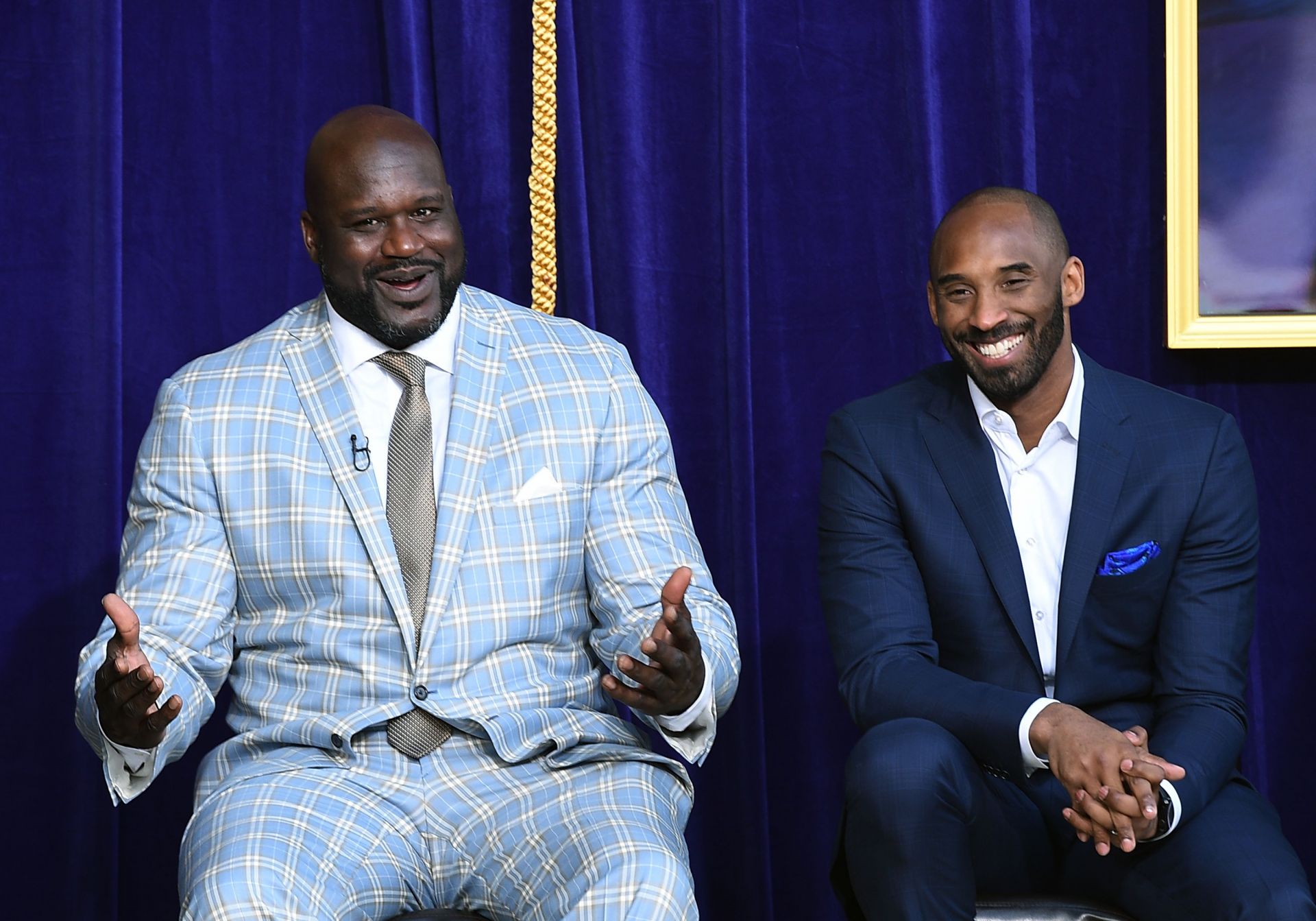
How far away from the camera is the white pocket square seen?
221 centimetres

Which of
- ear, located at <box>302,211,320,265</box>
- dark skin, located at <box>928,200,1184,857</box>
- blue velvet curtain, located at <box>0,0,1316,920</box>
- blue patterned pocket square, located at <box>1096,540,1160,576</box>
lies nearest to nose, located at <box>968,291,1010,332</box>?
dark skin, located at <box>928,200,1184,857</box>

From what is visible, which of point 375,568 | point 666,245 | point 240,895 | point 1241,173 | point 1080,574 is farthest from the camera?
point 666,245

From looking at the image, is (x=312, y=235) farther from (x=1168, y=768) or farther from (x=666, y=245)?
(x=1168, y=768)

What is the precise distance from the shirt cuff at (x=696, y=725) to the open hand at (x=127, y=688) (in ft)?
2.12

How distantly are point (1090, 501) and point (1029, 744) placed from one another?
42 cm

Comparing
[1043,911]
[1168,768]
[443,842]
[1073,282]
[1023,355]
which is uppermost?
[1073,282]

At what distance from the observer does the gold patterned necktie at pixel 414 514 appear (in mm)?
2119

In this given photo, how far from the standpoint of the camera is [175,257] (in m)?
2.90

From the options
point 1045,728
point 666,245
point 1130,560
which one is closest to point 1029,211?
point 1130,560

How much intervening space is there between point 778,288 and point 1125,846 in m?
1.36

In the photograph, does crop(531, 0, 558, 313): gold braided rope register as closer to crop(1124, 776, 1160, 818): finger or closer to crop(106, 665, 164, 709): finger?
crop(106, 665, 164, 709): finger

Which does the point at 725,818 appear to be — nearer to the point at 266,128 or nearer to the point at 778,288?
the point at 778,288

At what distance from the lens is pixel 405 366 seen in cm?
228

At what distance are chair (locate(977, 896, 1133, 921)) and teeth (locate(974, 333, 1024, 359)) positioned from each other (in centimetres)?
82
